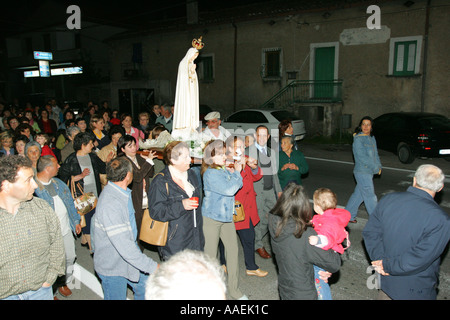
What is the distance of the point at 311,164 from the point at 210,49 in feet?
48.9

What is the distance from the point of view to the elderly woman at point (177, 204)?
12.2 ft

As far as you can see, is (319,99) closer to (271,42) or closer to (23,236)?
(271,42)

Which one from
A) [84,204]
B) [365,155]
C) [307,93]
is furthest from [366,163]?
[307,93]

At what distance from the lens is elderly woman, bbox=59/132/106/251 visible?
5547 mm

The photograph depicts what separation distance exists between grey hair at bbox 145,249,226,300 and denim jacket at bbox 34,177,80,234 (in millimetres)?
2963

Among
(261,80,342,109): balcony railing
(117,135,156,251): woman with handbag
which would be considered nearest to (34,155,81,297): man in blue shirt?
(117,135,156,251): woman with handbag

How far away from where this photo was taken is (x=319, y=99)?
20203mm

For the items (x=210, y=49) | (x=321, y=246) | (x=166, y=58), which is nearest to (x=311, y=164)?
(x=321, y=246)

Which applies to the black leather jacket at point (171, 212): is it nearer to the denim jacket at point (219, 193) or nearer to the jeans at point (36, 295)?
the denim jacket at point (219, 193)

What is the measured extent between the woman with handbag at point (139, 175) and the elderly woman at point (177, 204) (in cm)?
108

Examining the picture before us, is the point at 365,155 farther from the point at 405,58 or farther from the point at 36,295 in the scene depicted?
the point at 405,58

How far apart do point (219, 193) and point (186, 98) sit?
276cm

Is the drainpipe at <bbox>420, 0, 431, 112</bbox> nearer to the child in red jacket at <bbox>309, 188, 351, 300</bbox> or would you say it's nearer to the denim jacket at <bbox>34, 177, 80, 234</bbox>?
the child in red jacket at <bbox>309, 188, 351, 300</bbox>

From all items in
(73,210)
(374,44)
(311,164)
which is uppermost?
(374,44)
